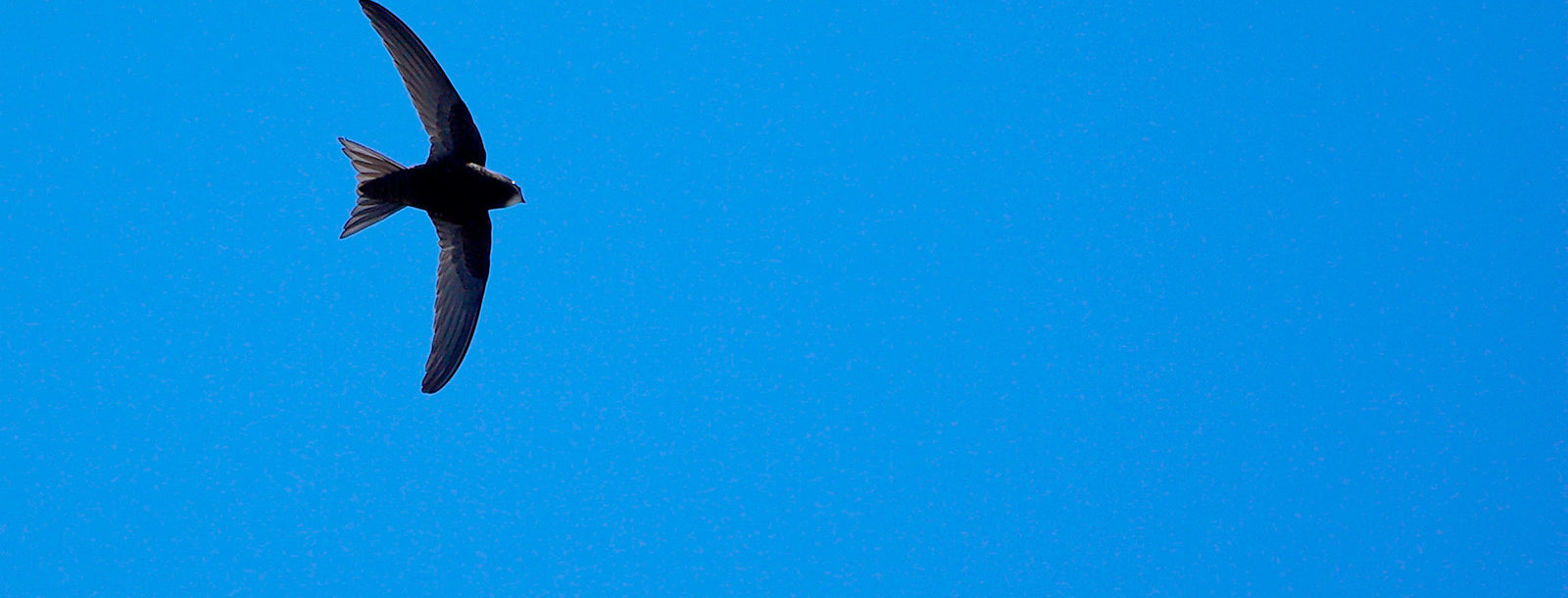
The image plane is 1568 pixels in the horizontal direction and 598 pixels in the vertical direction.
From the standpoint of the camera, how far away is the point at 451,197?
5.53 m

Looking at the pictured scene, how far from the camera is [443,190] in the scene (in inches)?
216

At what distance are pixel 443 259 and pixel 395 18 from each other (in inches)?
41.8

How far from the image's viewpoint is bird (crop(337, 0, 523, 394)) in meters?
5.30

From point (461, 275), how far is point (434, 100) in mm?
737

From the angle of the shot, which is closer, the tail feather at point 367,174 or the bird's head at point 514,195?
the tail feather at point 367,174

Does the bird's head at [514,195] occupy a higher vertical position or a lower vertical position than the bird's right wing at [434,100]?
lower

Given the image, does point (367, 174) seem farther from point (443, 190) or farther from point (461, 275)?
point (461, 275)

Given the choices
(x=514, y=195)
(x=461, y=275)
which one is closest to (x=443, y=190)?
(x=514, y=195)

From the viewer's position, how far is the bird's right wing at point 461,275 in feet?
18.4

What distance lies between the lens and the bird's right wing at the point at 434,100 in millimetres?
5203

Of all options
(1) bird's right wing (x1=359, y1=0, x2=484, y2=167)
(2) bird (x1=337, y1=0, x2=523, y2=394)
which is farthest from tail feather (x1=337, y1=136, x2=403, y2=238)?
(1) bird's right wing (x1=359, y1=0, x2=484, y2=167)

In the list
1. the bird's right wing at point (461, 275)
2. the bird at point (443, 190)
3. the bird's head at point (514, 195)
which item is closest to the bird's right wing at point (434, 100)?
the bird at point (443, 190)

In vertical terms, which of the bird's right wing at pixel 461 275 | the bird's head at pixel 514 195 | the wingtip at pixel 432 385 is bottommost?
the wingtip at pixel 432 385

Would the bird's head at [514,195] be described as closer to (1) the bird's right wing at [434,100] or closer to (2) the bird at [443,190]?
(2) the bird at [443,190]
